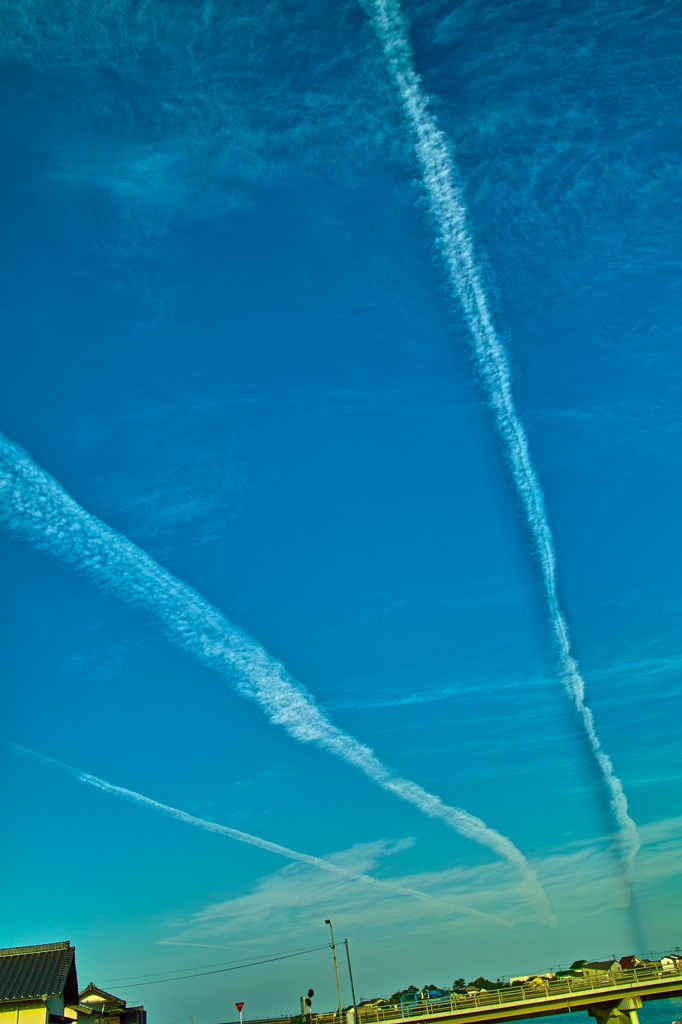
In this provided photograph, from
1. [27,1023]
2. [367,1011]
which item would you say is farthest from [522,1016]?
[27,1023]

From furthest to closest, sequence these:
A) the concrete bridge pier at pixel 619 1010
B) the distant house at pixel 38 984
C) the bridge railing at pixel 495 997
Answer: the concrete bridge pier at pixel 619 1010 → the bridge railing at pixel 495 997 → the distant house at pixel 38 984

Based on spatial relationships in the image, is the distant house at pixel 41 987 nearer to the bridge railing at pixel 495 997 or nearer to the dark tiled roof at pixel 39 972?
the dark tiled roof at pixel 39 972

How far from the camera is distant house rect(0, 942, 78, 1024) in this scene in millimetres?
53438

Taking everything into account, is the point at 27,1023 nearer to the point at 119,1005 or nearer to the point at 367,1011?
the point at 119,1005

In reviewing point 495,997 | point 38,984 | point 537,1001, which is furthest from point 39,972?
point 537,1001

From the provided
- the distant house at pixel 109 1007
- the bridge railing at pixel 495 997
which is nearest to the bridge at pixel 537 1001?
the bridge railing at pixel 495 997

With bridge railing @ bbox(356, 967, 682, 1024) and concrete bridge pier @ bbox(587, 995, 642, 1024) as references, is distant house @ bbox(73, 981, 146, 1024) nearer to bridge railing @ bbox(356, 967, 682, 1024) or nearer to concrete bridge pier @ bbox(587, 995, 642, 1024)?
bridge railing @ bbox(356, 967, 682, 1024)

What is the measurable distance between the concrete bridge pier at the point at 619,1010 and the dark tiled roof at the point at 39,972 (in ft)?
173

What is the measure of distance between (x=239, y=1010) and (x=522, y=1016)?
100 feet

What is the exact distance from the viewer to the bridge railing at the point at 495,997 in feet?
231

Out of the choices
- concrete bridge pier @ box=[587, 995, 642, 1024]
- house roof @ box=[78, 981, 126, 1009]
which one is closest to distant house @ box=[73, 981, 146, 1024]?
house roof @ box=[78, 981, 126, 1009]

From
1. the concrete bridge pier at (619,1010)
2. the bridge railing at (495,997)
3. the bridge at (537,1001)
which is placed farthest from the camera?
the concrete bridge pier at (619,1010)

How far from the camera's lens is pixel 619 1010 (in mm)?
75750

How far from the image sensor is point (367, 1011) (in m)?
70.7
